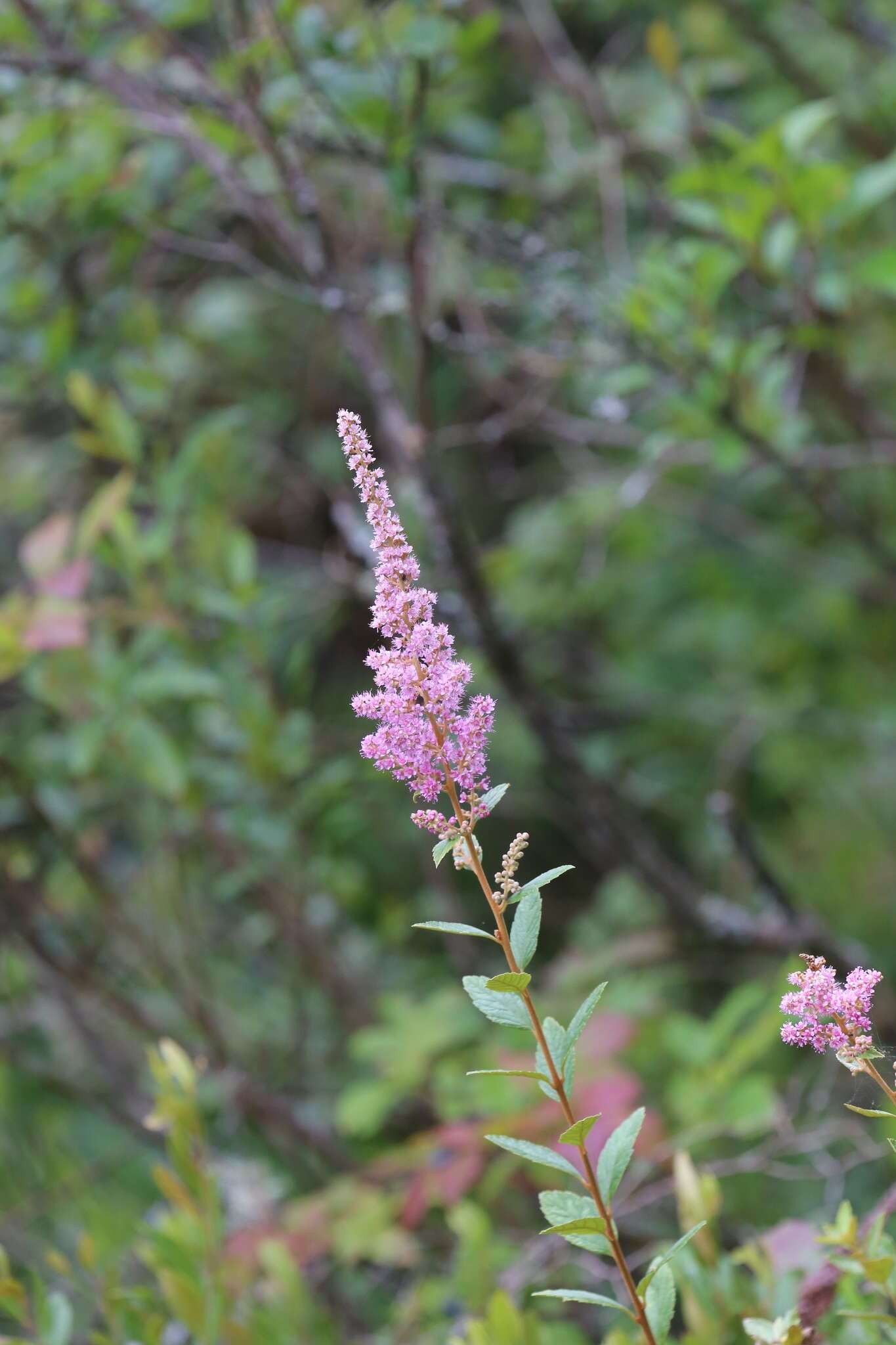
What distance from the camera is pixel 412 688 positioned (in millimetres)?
569

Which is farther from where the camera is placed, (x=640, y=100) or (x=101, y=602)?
(x=640, y=100)

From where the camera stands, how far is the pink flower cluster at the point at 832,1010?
1.79 feet

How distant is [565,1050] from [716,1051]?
3.51 feet

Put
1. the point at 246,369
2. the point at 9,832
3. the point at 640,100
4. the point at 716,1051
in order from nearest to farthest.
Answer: the point at 716,1051
the point at 9,832
the point at 640,100
the point at 246,369

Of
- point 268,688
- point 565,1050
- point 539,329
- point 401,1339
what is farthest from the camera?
point 539,329

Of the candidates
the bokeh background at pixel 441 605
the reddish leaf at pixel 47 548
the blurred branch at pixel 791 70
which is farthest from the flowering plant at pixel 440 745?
the blurred branch at pixel 791 70

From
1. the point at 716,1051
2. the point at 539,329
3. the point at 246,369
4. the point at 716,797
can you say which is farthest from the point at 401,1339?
the point at 246,369

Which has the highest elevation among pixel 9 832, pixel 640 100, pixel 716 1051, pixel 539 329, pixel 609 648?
pixel 640 100

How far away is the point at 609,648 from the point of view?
3184 millimetres

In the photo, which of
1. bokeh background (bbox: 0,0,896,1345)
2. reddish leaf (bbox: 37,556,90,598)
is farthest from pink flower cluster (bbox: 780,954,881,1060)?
reddish leaf (bbox: 37,556,90,598)

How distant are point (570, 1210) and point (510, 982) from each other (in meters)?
0.20

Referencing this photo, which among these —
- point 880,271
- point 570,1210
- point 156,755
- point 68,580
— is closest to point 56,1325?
point 570,1210

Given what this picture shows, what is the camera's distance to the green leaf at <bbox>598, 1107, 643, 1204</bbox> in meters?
0.63

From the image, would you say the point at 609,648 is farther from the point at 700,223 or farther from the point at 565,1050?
the point at 565,1050
